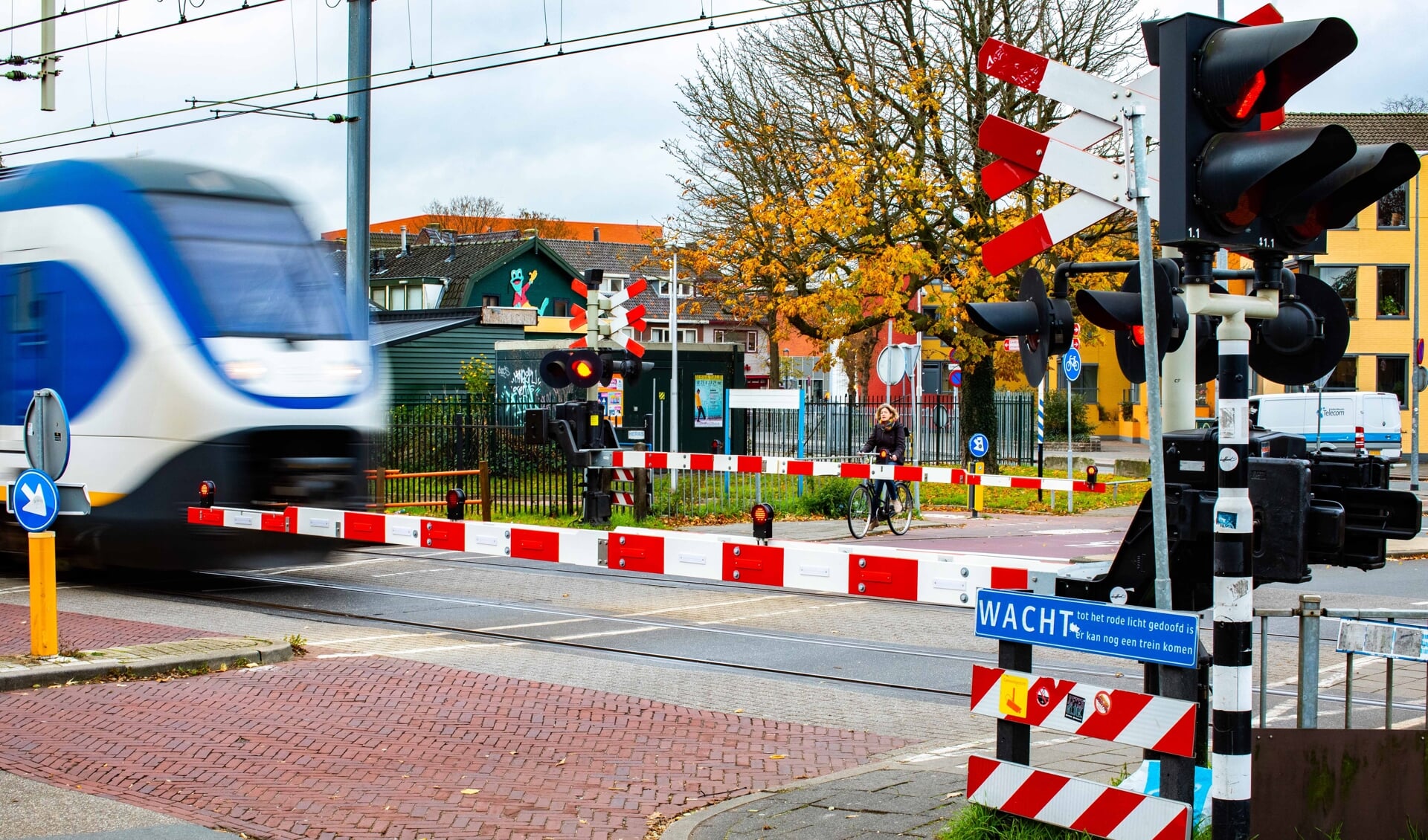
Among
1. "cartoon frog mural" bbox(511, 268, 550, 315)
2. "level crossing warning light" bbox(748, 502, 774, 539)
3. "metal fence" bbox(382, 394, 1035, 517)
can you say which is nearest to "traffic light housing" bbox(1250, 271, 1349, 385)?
"level crossing warning light" bbox(748, 502, 774, 539)

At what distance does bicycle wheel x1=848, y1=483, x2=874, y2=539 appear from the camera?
59.1 ft

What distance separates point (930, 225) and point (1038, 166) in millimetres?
23133

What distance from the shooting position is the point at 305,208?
13.4m

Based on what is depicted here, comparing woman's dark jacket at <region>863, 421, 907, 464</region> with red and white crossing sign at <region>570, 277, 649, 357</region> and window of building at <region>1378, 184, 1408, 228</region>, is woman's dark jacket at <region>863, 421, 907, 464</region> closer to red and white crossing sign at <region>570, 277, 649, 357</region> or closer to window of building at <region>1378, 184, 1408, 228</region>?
red and white crossing sign at <region>570, 277, 649, 357</region>

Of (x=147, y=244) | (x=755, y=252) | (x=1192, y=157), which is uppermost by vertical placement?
(x=755, y=252)

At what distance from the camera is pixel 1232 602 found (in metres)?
4.13

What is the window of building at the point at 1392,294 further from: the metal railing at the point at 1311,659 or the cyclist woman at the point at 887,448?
the metal railing at the point at 1311,659

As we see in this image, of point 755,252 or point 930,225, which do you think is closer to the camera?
point 930,225

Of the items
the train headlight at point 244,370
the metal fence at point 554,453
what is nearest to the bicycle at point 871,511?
the metal fence at point 554,453

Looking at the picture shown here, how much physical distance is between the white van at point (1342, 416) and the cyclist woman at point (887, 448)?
66.2ft

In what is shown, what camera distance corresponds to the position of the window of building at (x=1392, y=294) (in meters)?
44.3

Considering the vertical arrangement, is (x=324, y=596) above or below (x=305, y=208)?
below

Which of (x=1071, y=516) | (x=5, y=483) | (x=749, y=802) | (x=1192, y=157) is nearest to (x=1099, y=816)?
(x=749, y=802)

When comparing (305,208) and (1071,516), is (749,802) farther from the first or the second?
(1071,516)
